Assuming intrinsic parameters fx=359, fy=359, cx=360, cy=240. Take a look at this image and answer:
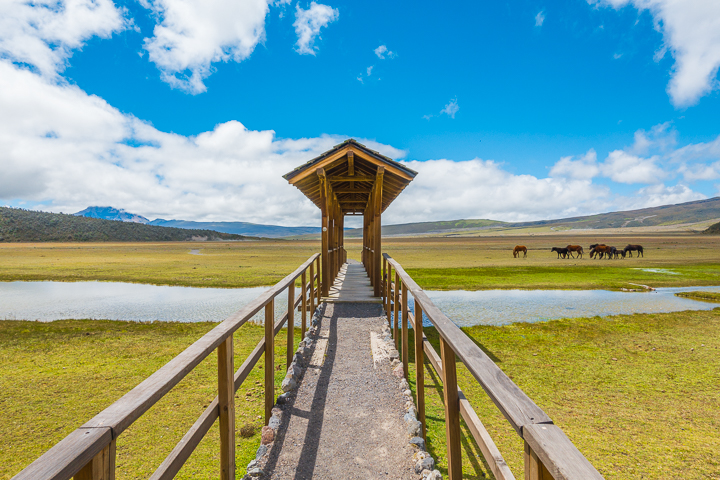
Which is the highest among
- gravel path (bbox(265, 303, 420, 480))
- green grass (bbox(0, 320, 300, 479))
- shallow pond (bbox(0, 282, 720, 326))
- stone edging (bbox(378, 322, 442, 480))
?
stone edging (bbox(378, 322, 442, 480))

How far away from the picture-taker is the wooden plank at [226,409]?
2.63 metres

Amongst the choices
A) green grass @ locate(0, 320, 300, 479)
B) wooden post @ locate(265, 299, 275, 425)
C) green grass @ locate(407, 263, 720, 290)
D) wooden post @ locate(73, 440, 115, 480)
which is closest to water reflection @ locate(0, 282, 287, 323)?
green grass @ locate(0, 320, 300, 479)

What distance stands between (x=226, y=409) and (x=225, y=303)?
12177 mm

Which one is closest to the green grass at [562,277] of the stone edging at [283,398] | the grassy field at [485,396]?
the grassy field at [485,396]

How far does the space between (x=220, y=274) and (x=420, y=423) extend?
2148 cm

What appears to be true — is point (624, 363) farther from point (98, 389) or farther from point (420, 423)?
point (98, 389)

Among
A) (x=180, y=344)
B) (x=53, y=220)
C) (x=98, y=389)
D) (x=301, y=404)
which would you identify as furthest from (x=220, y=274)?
(x=53, y=220)

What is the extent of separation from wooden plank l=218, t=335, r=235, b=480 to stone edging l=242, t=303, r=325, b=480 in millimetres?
425

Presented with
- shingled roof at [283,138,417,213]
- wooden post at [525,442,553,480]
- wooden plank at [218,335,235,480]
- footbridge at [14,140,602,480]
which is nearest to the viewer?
footbridge at [14,140,602,480]

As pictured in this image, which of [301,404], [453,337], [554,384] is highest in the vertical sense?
[453,337]

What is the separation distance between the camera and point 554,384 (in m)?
6.28

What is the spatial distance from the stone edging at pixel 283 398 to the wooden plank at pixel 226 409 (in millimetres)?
425

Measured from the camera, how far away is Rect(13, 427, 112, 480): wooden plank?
3.24ft

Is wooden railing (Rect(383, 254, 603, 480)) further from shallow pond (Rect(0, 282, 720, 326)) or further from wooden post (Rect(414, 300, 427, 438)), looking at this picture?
shallow pond (Rect(0, 282, 720, 326))
